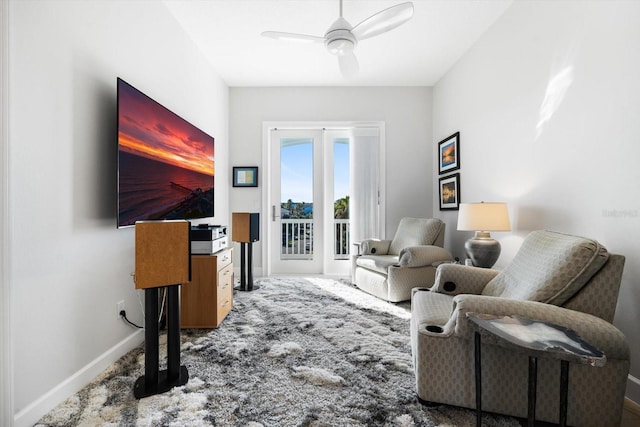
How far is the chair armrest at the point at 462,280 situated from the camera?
2.00 m

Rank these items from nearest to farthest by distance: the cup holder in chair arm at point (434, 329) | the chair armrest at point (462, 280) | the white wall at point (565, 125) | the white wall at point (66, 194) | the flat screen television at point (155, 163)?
the white wall at point (66, 194), the cup holder in chair arm at point (434, 329), the white wall at point (565, 125), the flat screen television at point (155, 163), the chair armrest at point (462, 280)

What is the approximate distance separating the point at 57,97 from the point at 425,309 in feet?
7.38

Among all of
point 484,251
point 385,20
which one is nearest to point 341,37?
point 385,20

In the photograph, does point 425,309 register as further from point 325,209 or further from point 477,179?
point 325,209

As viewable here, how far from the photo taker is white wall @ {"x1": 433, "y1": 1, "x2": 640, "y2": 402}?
1.63 metres

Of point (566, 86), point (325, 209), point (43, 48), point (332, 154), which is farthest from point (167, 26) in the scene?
point (566, 86)

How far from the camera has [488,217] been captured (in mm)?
2533

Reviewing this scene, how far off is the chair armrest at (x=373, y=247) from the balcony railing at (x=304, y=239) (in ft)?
2.36

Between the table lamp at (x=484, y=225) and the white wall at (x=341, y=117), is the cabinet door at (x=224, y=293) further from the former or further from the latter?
the table lamp at (x=484, y=225)

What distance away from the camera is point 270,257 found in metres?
4.51

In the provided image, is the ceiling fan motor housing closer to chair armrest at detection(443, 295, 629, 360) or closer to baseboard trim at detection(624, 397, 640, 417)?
chair armrest at detection(443, 295, 629, 360)

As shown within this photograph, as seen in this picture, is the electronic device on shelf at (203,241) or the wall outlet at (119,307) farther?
the electronic device on shelf at (203,241)

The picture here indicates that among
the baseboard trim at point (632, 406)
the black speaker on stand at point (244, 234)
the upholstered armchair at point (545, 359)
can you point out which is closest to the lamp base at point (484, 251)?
the upholstered armchair at point (545, 359)

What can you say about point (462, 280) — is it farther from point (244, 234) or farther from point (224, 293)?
point (244, 234)
